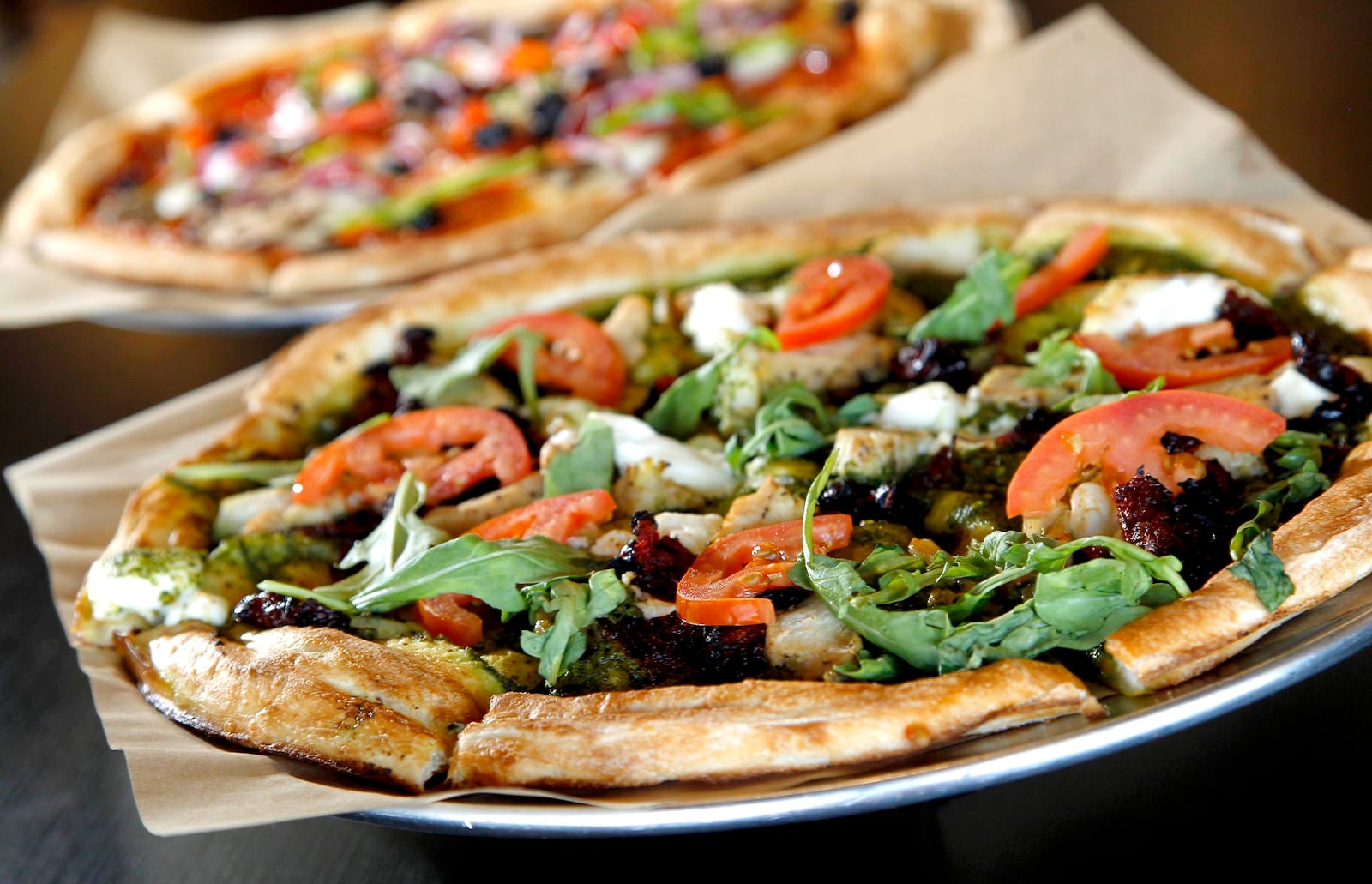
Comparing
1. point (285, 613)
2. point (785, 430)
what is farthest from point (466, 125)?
point (285, 613)

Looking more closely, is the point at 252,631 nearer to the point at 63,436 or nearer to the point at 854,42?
the point at 63,436

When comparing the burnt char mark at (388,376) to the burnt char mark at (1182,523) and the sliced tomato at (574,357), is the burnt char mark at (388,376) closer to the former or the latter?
the sliced tomato at (574,357)

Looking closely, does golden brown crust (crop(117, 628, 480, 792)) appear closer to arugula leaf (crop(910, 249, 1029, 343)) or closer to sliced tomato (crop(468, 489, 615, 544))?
sliced tomato (crop(468, 489, 615, 544))

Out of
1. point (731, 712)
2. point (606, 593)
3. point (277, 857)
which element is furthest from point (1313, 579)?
point (277, 857)

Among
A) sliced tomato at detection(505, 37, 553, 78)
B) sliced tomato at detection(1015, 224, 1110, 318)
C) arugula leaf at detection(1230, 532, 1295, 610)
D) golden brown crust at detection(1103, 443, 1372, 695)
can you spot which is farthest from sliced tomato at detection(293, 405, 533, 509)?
sliced tomato at detection(505, 37, 553, 78)

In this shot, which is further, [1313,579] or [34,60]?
[34,60]

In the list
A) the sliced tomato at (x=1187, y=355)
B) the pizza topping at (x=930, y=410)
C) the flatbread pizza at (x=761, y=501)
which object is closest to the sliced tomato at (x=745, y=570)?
the flatbread pizza at (x=761, y=501)
